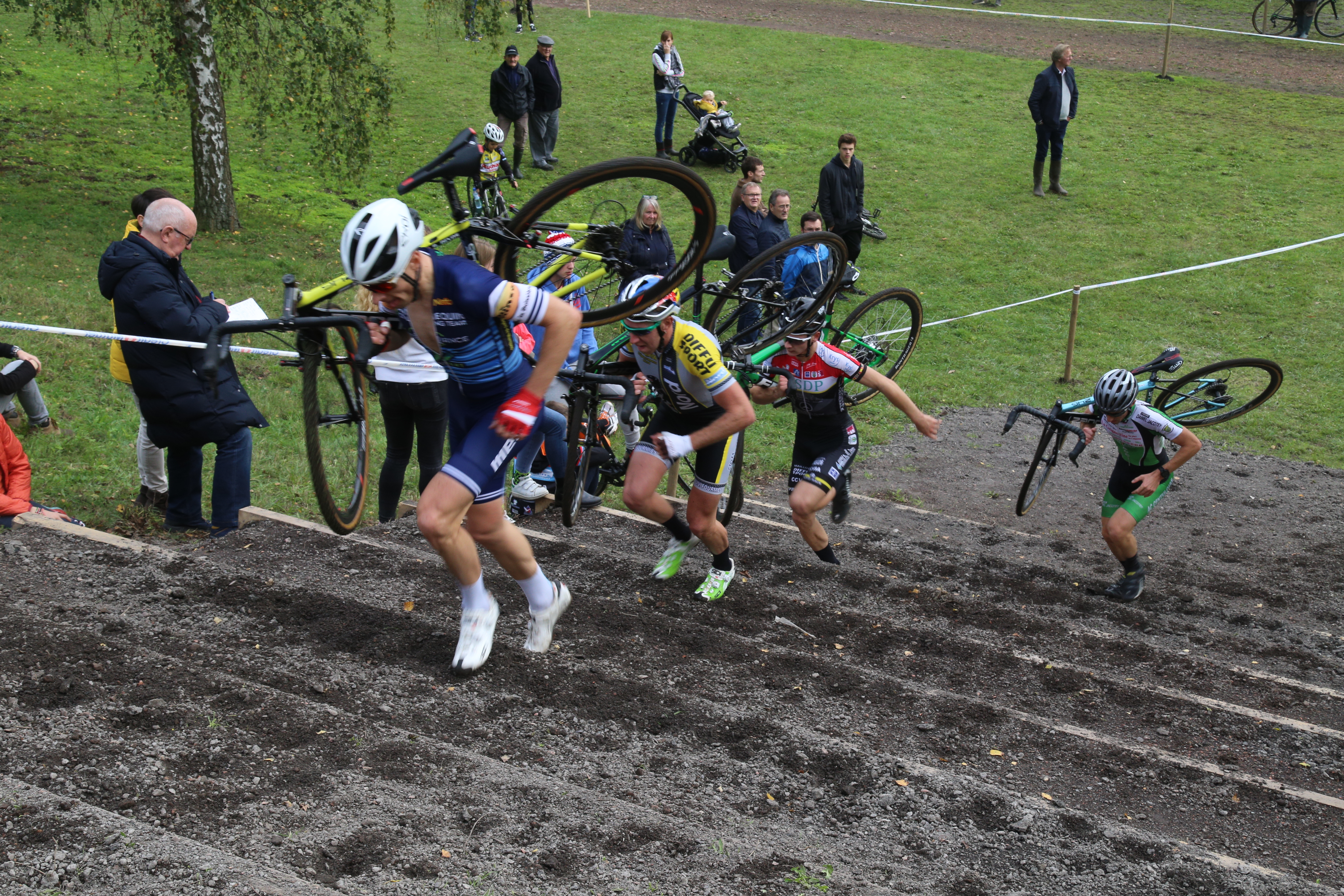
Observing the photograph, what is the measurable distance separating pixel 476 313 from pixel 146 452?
139 inches

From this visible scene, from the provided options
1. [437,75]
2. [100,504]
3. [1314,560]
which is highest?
[437,75]

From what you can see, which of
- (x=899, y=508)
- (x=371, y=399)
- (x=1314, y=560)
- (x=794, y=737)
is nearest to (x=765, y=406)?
(x=899, y=508)

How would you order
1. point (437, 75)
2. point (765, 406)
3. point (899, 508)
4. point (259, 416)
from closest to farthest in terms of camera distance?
point (259, 416) < point (899, 508) < point (765, 406) < point (437, 75)

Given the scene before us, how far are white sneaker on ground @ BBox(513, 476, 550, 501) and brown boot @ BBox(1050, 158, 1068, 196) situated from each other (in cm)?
1442

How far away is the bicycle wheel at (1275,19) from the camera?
28531 millimetres

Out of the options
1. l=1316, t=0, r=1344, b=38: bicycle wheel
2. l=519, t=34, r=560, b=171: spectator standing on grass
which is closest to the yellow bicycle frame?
l=519, t=34, r=560, b=171: spectator standing on grass

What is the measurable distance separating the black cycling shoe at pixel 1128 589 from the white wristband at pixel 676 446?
3.83 meters

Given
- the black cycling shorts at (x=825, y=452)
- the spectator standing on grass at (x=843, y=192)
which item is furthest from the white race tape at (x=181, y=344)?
the spectator standing on grass at (x=843, y=192)

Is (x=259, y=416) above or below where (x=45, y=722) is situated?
above

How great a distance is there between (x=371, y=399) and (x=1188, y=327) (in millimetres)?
11074

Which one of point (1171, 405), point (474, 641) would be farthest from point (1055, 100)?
point (474, 641)

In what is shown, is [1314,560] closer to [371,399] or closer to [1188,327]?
[1188,327]

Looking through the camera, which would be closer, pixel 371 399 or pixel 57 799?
pixel 57 799

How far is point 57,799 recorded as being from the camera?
3674 mm
